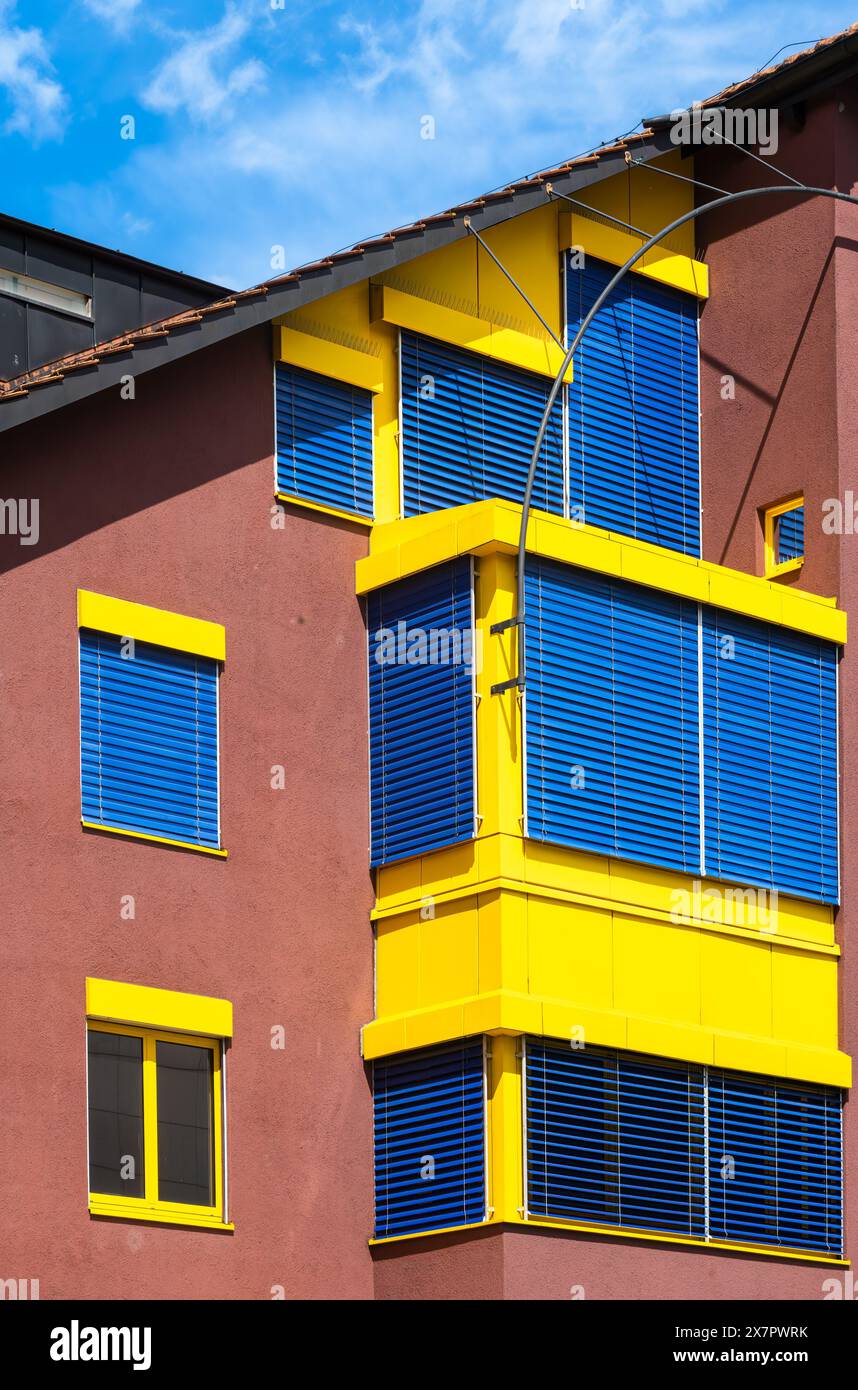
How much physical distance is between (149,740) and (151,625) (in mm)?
1056

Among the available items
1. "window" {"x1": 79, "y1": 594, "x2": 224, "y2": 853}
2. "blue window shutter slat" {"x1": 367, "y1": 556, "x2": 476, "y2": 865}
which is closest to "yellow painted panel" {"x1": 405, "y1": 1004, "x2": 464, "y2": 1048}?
"blue window shutter slat" {"x1": 367, "y1": 556, "x2": 476, "y2": 865}

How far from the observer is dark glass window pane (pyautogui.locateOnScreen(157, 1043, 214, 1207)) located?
22.3 m

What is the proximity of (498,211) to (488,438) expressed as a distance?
90.8 inches

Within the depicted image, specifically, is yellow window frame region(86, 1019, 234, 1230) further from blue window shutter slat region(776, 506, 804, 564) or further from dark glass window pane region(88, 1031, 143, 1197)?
blue window shutter slat region(776, 506, 804, 564)

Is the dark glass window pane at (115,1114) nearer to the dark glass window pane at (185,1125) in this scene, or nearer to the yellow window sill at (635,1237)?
the dark glass window pane at (185,1125)

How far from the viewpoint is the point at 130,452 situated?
2359 centimetres

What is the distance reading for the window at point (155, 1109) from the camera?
21906mm

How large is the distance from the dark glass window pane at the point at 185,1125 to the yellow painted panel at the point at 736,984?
4826 millimetres

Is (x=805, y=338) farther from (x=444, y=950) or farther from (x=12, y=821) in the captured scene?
(x=12, y=821)

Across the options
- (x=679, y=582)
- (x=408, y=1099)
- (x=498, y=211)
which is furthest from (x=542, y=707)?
(x=498, y=211)

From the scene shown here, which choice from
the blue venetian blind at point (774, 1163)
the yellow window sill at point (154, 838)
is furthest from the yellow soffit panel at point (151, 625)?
the blue venetian blind at point (774, 1163)

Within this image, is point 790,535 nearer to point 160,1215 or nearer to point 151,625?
point 151,625

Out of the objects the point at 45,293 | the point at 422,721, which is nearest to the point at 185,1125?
the point at 422,721
